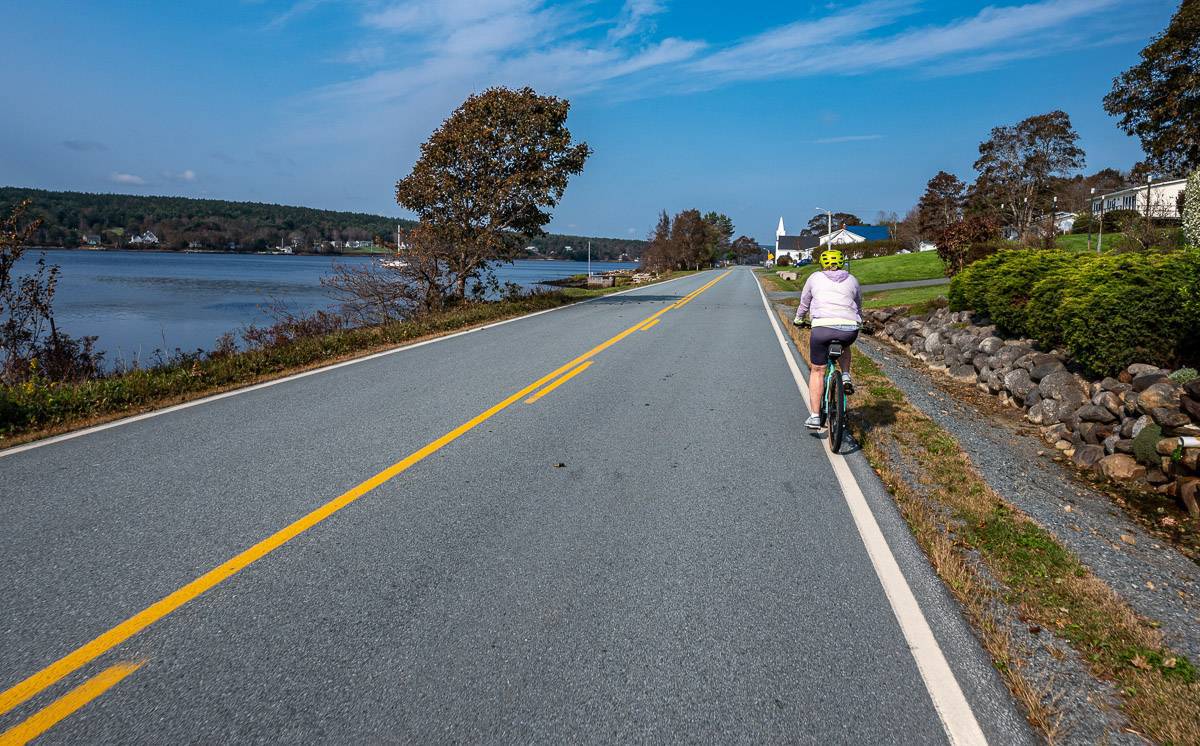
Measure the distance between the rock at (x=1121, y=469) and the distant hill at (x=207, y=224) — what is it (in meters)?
111

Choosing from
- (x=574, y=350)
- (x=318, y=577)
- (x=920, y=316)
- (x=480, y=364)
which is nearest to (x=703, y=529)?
(x=318, y=577)

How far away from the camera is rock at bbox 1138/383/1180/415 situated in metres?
6.79

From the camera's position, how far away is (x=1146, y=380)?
24.3 feet

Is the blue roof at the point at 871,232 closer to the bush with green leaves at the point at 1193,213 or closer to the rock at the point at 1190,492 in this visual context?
the bush with green leaves at the point at 1193,213

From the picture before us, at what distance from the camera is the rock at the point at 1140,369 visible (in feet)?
25.0

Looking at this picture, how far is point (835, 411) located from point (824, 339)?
0.73m

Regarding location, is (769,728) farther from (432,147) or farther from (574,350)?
(432,147)

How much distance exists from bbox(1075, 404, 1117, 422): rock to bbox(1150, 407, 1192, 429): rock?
2.84 ft

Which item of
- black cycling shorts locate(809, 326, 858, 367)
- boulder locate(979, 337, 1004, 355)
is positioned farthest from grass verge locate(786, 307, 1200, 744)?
boulder locate(979, 337, 1004, 355)

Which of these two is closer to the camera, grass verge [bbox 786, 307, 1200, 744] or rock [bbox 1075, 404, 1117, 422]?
grass verge [bbox 786, 307, 1200, 744]

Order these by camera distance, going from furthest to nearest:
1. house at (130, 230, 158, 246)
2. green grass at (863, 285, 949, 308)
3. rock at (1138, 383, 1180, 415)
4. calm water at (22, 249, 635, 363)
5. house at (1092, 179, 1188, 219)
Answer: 1. house at (130, 230, 158, 246)
2. house at (1092, 179, 1188, 219)
3. calm water at (22, 249, 635, 363)
4. green grass at (863, 285, 949, 308)
5. rock at (1138, 383, 1180, 415)

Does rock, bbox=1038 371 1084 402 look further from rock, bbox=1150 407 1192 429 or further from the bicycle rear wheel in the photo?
the bicycle rear wheel

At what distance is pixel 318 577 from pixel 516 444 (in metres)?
3.01

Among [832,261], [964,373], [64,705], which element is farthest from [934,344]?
[64,705]
